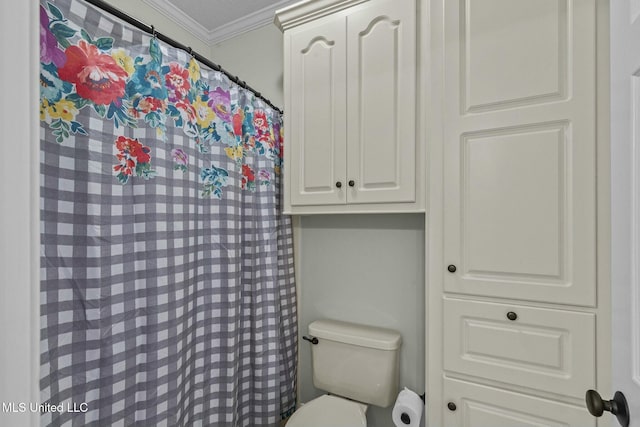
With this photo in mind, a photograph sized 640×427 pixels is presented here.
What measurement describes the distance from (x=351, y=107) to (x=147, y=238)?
0.92 m

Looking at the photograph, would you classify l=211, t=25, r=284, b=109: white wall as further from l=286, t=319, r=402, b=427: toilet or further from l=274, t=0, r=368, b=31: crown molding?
l=286, t=319, r=402, b=427: toilet

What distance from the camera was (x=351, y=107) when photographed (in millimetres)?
1281

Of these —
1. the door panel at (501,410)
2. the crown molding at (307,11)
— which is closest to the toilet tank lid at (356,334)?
the door panel at (501,410)

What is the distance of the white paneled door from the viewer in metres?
0.54

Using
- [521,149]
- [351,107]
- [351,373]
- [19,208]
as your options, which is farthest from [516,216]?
[19,208]

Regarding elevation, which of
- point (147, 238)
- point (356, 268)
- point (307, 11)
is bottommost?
point (356, 268)

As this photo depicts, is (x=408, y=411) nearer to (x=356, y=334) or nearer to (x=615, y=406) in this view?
(x=356, y=334)

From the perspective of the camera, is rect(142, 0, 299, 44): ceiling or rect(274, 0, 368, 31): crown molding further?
rect(142, 0, 299, 44): ceiling

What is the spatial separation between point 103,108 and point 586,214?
1.42m

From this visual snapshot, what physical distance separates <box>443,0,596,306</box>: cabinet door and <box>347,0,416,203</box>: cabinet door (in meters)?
0.15

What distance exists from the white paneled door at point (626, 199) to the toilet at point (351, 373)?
880 millimetres

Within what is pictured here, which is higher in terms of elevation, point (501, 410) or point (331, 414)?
point (501, 410)

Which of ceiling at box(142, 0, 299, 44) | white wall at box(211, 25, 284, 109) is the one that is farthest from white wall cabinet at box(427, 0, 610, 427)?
ceiling at box(142, 0, 299, 44)

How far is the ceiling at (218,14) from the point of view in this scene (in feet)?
5.65
